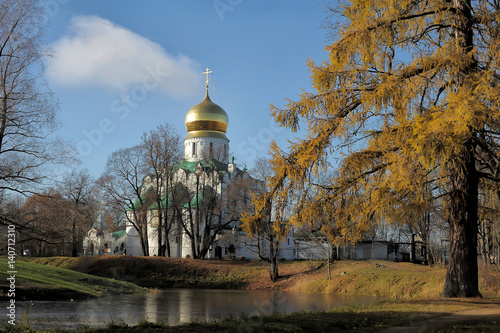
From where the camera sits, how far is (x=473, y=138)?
1111 centimetres

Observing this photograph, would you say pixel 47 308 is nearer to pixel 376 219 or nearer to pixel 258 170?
pixel 376 219

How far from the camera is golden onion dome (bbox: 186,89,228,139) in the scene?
56.5 metres

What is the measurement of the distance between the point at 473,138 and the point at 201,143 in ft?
153

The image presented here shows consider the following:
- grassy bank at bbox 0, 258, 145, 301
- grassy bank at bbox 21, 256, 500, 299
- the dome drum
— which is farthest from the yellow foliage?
the dome drum

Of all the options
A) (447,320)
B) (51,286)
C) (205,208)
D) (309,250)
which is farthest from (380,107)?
(309,250)

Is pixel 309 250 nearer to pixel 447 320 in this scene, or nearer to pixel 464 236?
pixel 464 236

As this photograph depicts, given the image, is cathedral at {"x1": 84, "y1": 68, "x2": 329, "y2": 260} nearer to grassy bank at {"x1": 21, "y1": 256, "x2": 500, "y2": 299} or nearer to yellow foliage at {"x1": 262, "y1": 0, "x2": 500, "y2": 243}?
grassy bank at {"x1": 21, "y1": 256, "x2": 500, "y2": 299}

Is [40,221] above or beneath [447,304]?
above

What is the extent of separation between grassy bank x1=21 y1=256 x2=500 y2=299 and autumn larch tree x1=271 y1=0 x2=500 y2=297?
14.3 m

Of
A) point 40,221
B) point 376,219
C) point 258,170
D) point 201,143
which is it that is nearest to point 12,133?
point 40,221

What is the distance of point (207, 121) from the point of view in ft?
185

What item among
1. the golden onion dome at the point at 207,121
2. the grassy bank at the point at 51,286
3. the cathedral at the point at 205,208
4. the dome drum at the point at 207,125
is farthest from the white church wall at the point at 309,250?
the grassy bank at the point at 51,286

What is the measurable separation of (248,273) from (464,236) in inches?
1039

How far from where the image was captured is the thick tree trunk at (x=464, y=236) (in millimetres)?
12484
